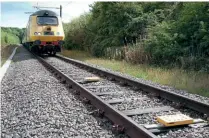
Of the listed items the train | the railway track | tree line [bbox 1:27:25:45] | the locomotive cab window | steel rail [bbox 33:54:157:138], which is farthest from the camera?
tree line [bbox 1:27:25:45]

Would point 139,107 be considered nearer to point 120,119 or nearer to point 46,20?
point 120,119

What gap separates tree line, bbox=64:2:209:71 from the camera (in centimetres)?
1122

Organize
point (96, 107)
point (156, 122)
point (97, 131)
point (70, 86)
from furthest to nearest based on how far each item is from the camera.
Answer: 1. point (70, 86)
2. point (96, 107)
3. point (156, 122)
4. point (97, 131)

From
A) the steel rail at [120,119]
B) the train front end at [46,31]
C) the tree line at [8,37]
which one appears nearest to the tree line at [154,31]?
the train front end at [46,31]

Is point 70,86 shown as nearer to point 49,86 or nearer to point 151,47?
point 49,86

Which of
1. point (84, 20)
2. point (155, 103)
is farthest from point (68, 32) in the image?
point (155, 103)

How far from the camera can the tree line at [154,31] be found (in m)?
11.2

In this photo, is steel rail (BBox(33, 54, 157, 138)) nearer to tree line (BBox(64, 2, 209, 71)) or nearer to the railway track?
the railway track

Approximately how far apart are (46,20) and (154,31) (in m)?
8.15

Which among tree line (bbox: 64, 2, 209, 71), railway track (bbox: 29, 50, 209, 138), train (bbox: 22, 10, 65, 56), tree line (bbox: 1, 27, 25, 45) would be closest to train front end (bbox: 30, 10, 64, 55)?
train (bbox: 22, 10, 65, 56)

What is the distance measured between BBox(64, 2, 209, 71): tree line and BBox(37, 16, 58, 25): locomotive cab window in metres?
3.05

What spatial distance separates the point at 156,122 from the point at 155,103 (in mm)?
1310

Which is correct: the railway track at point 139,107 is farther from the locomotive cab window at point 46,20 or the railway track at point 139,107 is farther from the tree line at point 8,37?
the tree line at point 8,37

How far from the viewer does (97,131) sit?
433 cm
